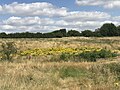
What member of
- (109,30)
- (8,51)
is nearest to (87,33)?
(109,30)

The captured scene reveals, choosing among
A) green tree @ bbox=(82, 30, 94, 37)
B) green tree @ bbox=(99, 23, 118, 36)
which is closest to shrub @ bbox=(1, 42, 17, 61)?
green tree @ bbox=(82, 30, 94, 37)

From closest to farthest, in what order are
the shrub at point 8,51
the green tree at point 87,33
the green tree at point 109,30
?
the shrub at point 8,51 → the green tree at point 87,33 → the green tree at point 109,30

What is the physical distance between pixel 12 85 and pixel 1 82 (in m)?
0.46

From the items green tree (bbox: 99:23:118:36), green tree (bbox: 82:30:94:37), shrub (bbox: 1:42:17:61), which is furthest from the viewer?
green tree (bbox: 99:23:118:36)

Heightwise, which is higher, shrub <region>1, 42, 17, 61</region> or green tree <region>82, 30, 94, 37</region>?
shrub <region>1, 42, 17, 61</region>

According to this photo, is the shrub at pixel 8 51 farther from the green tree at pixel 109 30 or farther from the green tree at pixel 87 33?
the green tree at pixel 109 30

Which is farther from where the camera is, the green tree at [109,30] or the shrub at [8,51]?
the green tree at [109,30]

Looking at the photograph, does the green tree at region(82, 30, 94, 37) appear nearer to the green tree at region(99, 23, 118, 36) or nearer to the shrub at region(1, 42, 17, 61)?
the green tree at region(99, 23, 118, 36)

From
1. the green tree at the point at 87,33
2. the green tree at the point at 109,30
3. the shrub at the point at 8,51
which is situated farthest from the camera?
the green tree at the point at 109,30

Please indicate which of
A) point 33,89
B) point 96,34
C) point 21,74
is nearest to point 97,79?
point 21,74

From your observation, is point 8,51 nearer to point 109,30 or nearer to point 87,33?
point 87,33

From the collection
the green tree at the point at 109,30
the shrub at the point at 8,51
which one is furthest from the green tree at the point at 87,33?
the shrub at the point at 8,51

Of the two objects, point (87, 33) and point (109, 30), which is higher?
point (109, 30)

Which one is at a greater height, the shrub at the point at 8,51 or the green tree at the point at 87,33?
the shrub at the point at 8,51
